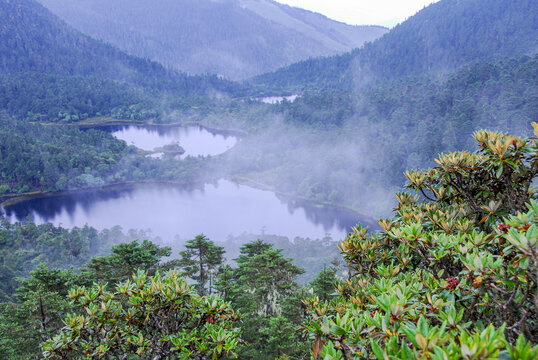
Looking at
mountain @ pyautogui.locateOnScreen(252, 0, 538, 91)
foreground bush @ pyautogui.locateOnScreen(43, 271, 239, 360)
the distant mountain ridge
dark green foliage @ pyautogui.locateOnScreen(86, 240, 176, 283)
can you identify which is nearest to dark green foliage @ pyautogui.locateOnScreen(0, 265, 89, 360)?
dark green foliage @ pyautogui.locateOnScreen(86, 240, 176, 283)

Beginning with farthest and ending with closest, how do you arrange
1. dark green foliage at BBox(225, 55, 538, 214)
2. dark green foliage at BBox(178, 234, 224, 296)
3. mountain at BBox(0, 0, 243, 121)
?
1. mountain at BBox(0, 0, 243, 121)
2. dark green foliage at BBox(225, 55, 538, 214)
3. dark green foliage at BBox(178, 234, 224, 296)

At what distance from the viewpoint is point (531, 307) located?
232cm

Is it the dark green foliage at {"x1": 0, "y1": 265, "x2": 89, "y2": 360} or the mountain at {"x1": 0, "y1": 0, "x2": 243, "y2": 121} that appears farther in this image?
the mountain at {"x1": 0, "y1": 0, "x2": 243, "y2": 121}

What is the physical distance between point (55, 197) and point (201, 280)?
46.4 metres

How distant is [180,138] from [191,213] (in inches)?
1743

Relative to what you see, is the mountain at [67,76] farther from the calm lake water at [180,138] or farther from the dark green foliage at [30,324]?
the dark green foliage at [30,324]

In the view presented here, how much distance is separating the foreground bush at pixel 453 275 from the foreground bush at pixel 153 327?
Answer: 1014mm

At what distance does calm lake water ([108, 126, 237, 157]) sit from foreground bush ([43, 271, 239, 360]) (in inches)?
2694

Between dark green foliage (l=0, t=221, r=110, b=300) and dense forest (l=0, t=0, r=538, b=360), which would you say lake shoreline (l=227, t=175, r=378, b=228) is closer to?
dense forest (l=0, t=0, r=538, b=360)

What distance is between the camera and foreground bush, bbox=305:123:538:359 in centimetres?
201

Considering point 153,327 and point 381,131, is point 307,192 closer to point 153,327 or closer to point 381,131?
point 381,131

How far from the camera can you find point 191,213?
45906 mm

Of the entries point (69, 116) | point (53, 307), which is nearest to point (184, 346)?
point (53, 307)

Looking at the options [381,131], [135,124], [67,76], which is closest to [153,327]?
[381,131]
